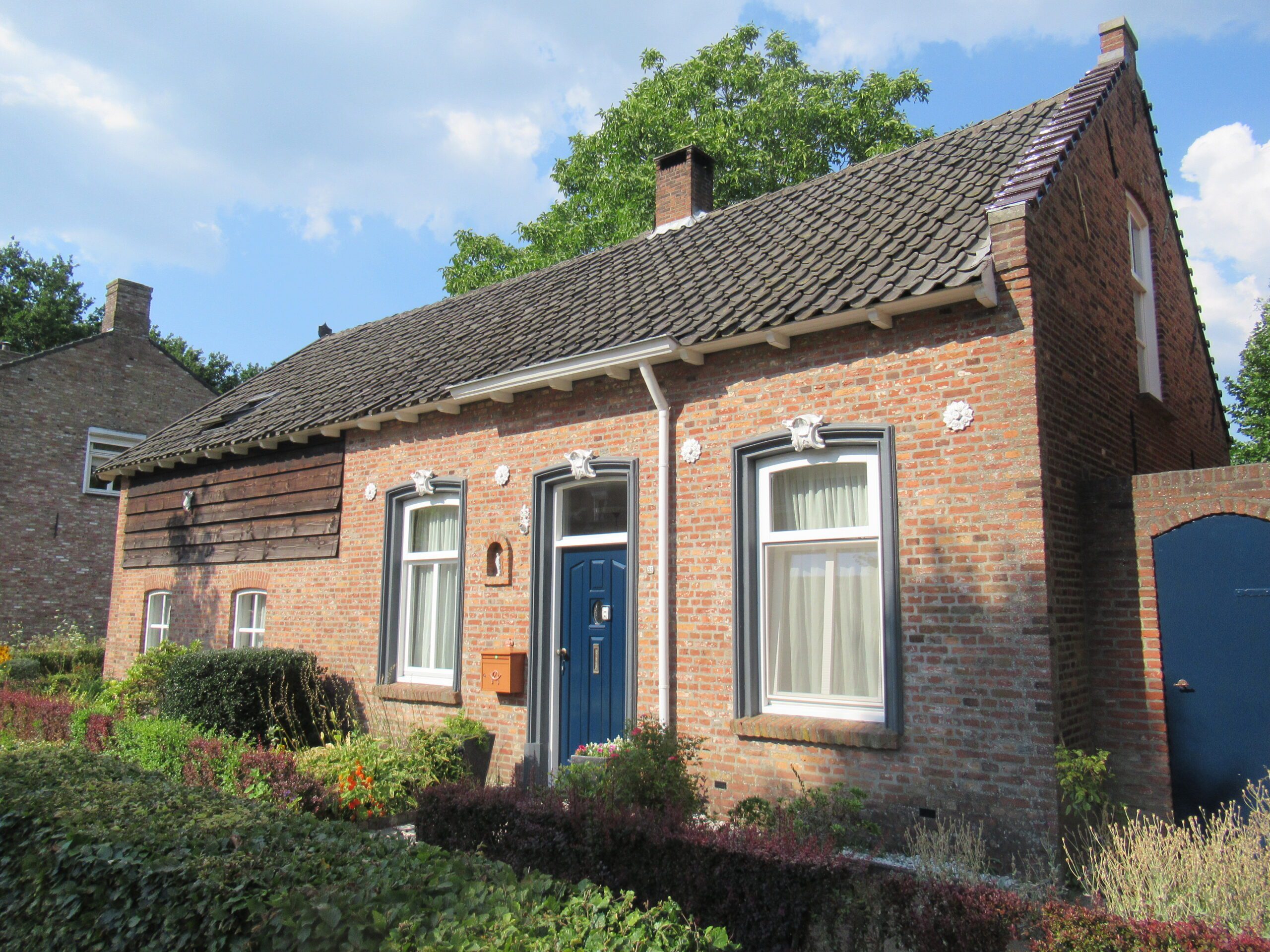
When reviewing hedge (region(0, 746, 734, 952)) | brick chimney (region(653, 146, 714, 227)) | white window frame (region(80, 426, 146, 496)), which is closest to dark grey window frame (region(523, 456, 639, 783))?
hedge (region(0, 746, 734, 952))

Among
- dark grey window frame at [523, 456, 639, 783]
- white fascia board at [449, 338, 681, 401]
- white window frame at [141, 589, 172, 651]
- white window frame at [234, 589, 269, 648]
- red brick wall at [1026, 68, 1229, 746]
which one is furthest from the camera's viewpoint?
white window frame at [141, 589, 172, 651]

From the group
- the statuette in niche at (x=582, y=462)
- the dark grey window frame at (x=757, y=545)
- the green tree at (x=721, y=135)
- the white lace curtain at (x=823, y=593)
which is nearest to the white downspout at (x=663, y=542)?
the dark grey window frame at (x=757, y=545)

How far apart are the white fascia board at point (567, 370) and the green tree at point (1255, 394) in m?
23.8

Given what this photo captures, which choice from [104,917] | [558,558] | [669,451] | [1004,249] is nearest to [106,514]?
[558,558]

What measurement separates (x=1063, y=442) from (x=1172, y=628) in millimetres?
1575

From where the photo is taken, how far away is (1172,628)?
6.53m

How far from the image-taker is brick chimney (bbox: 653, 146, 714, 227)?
1264cm

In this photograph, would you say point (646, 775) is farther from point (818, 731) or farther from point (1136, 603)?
point (1136, 603)

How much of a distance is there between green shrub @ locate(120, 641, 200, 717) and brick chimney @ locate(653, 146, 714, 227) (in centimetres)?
905

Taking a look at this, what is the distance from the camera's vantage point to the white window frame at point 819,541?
22.9 ft

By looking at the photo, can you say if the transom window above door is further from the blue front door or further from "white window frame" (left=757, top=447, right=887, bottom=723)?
"white window frame" (left=757, top=447, right=887, bottom=723)

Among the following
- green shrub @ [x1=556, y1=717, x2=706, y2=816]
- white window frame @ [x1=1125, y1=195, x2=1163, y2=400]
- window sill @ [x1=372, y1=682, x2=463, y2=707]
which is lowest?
green shrub @ [x1=556, y1=717, x2=706, y2=816]

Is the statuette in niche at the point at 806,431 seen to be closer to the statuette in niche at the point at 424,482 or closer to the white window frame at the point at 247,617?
the statuette in niche at the point at 424,482

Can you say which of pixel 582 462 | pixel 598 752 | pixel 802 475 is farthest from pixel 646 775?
pixel 582 462
